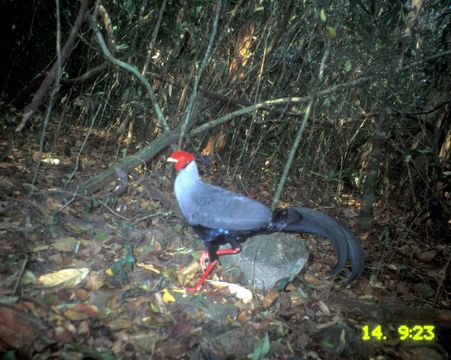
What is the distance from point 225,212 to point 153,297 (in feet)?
2.91

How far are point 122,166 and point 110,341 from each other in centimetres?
230

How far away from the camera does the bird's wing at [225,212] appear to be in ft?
9.65

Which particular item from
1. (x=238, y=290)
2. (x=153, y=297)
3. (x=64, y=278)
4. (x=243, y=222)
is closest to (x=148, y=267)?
(x=153, y=297)

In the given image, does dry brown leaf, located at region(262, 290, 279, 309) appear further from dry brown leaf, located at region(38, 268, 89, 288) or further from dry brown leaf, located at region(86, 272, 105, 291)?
dry brown leaf, located at region(38, 268, 89, 288)

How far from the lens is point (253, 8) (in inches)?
199

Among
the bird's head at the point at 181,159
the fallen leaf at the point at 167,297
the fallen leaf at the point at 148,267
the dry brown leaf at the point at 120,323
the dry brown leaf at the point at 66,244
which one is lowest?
the fallen leaf at the point at 148,267

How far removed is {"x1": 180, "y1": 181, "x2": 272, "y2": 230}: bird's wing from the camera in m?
2.94

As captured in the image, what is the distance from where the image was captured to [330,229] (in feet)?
9.78

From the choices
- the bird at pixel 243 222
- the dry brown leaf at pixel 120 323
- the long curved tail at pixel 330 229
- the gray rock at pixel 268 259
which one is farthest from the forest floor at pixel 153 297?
the long curved tail at pixel 330 229

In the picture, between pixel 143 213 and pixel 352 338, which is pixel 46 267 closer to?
pixel 143 213

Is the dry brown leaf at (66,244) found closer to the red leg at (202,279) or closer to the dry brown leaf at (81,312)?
the dry brown leaf at (81,312)

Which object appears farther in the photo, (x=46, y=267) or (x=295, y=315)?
(x=295, y=315)

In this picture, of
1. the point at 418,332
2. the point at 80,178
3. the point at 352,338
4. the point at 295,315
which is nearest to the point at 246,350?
the point at 295,315
